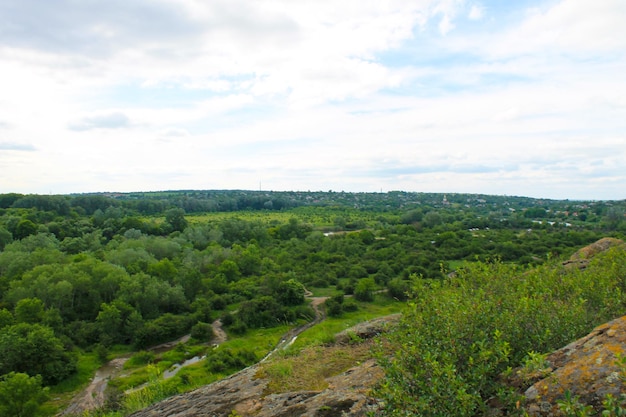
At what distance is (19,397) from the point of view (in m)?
24.6

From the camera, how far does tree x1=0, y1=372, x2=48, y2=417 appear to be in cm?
2428

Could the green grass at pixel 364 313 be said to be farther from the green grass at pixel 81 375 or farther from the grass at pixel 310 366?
the grass at pixel 310 366

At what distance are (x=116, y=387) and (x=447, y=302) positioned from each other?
31.1 m

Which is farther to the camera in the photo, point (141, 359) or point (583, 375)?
point (141, 359)

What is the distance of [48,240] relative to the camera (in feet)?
209

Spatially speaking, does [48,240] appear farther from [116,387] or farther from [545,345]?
[545,345]

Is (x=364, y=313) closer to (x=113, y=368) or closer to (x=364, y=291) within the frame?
(x=364, y=291)

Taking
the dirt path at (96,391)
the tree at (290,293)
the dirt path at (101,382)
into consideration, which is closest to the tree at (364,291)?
the tree at (290,293)

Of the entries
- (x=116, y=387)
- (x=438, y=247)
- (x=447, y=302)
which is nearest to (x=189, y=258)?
(x=116, y=387)

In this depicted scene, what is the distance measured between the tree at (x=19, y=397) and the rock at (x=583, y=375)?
30.5 metres

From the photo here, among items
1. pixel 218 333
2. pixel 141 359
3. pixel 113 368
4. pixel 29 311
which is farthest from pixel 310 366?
pixel 29 311

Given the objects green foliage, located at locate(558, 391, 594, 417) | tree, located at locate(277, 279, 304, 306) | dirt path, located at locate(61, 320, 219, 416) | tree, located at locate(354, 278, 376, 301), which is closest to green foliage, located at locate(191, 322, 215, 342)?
dirt path, located at locate(61, 320, 219, 416)

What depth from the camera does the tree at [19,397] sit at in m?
24.3

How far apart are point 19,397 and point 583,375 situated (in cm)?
3124
